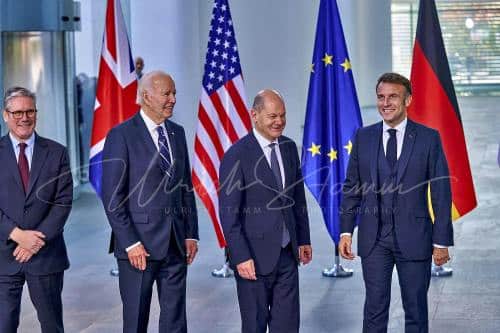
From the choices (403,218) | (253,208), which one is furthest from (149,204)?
(403,218)

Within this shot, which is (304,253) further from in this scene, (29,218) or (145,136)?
(29,218)

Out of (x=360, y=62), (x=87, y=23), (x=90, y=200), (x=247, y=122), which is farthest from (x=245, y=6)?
(x=360, y=62)

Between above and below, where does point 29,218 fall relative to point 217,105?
below


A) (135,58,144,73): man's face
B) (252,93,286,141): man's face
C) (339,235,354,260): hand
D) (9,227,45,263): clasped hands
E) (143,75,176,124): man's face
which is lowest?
(339,235,354,260): hand

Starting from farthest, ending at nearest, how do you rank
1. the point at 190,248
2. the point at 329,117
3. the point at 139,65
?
the point at 139,65 < the point at 329,117 < the point at 190,248

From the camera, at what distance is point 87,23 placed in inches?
560

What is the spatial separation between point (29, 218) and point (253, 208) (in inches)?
47.2

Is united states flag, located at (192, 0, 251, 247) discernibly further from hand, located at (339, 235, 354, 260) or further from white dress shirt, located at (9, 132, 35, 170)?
white dress shirt, located at (9, 132, 35, 170)

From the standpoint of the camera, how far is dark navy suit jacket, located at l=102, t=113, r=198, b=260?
5.69m

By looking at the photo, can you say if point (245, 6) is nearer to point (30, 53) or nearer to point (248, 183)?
point (30, 53)

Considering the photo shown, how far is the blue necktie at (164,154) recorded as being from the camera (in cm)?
583

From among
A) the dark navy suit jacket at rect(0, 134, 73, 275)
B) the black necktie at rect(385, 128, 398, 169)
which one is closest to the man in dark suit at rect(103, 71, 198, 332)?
the dark navy suit jacket at rect(0, 134, 73, 275)

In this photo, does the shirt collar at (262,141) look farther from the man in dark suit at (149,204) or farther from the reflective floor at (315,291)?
the reflective floor at (315,291)

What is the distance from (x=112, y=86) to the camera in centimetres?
914
